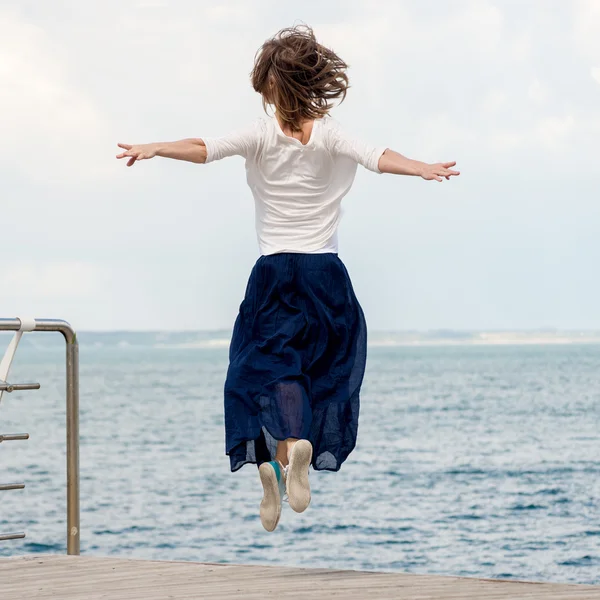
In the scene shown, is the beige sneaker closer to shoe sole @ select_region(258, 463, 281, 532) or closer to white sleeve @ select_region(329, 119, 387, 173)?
shoe sole @ select_region(258, 463, 281, 532)

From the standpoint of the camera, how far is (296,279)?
3594 millimetres

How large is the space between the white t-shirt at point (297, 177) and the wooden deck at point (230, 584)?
1.07 m

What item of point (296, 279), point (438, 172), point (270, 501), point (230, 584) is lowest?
point (230, 584)

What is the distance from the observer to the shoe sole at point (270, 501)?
132 inches

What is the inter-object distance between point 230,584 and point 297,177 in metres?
1.33

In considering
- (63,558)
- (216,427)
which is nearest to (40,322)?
(63,558)

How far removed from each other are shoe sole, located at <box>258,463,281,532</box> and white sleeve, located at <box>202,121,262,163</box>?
101cm

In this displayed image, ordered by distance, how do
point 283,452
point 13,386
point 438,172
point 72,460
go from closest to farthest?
point 438,172, point 283,452, point 13,386, point 72,460

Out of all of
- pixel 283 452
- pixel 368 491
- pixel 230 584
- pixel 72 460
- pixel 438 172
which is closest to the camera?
pixel 438 172

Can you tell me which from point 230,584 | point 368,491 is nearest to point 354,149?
point 230,584

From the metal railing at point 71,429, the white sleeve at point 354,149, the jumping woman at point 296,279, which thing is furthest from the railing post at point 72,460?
the white sleeve at point 354,149

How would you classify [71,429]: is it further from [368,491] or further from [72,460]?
[368,491]

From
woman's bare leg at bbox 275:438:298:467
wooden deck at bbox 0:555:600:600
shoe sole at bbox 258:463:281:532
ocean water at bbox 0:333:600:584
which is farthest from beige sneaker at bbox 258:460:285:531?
ocean water at bbox 0:333:600:584

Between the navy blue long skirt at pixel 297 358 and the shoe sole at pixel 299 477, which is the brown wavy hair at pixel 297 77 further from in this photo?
the shoe sole at pixel 299 477
